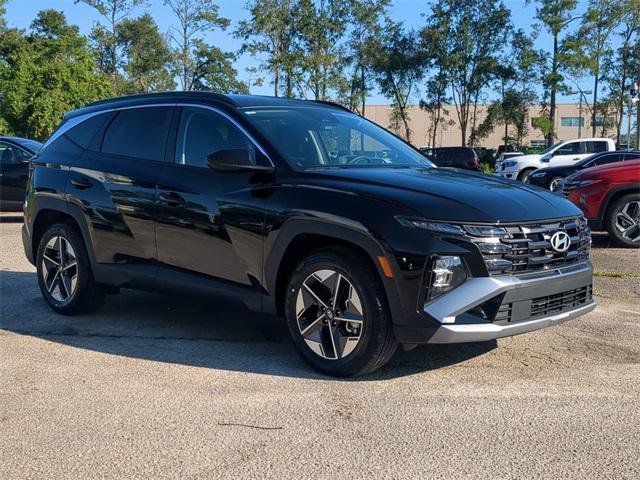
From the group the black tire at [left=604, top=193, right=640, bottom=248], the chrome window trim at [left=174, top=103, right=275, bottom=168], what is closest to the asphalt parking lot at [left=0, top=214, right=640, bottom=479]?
the chrome window trim at [left=174, top=103, right=275, bottom=168]

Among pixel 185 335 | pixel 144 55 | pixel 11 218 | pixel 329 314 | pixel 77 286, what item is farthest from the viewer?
pixel 144 55

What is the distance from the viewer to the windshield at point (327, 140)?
476 cm

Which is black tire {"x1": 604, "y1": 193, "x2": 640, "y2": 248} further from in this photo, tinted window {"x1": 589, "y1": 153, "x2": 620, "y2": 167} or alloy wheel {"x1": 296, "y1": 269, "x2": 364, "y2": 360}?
tinted window {"x1": 589, "y1": 153, "x2": 620, "y2": 167}

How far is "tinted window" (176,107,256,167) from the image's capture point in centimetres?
491

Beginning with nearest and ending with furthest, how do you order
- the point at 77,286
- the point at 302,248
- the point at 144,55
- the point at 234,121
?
the point at 302,248, the point at 234,121, the point at 77,286, the point at 144,55

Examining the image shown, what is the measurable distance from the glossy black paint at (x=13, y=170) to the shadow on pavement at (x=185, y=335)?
739cm

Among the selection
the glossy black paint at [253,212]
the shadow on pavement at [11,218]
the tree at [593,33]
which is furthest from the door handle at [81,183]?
the tree at [593,33]

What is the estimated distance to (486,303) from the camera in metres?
3.84

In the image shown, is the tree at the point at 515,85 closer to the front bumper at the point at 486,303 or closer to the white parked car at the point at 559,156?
the white parked car at the point at 559,156

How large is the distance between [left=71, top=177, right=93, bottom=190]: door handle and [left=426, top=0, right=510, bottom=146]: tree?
45490mm

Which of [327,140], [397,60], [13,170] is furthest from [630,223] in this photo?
[397,60]

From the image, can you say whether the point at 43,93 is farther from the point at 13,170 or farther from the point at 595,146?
the point at 595,146

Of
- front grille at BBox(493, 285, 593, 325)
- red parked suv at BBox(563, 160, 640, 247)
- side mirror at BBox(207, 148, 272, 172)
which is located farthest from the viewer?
red parked suv at BBox(563, 160, 640, 247)

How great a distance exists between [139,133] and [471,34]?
46.2 meters
